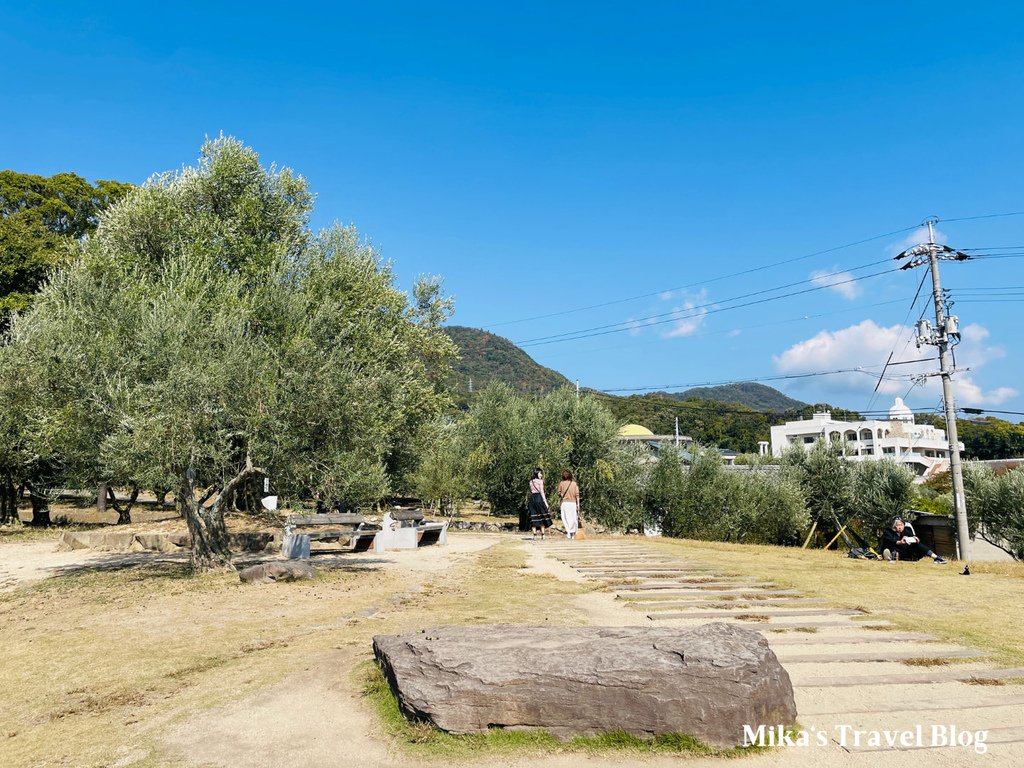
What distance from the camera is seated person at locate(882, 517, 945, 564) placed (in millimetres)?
17703

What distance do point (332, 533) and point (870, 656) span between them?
44.1ft

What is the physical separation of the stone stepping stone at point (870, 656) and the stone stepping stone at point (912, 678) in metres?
0.46

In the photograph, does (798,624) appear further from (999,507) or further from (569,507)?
(999,507)

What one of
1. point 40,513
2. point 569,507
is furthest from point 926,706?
point 40,513

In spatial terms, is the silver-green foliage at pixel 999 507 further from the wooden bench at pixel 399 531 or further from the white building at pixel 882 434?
the white building at pixel 882 434

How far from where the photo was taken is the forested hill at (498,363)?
13036cm

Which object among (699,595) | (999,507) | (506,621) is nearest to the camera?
(506,621)

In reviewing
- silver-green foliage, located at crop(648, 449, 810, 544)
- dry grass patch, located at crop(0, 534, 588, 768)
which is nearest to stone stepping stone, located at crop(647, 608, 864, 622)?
dry grass patch, located at crop(0, 534, 588, 768)

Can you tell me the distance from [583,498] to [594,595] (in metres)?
17.6

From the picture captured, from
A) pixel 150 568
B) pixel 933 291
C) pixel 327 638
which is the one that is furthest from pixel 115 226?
pixel 933 291

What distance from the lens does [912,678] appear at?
6180 mm

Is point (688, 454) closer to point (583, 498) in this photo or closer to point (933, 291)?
point (583, 498)

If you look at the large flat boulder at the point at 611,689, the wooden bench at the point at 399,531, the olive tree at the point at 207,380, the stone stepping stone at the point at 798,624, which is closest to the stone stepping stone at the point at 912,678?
the large flat boulder at the point at 611,689

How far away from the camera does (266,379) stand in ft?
42.8
